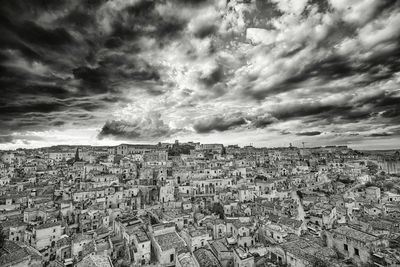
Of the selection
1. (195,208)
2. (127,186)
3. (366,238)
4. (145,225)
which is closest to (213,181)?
(195,208)

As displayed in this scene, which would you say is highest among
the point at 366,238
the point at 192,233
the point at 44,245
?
the point at 366,238

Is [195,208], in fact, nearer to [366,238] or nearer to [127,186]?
[127,186]

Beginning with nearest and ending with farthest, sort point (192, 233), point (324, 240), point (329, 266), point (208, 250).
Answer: point (329, 266) → point (324, 240) → point (208, 250) → point (192, 233)

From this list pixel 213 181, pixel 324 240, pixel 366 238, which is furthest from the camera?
pixel 213 181

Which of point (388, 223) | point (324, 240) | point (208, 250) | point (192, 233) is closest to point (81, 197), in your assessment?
point (192, 233)

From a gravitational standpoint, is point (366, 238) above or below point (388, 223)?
above

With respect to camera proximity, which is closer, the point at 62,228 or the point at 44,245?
the point at 44,245

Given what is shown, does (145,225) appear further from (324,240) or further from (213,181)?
(213,181)
